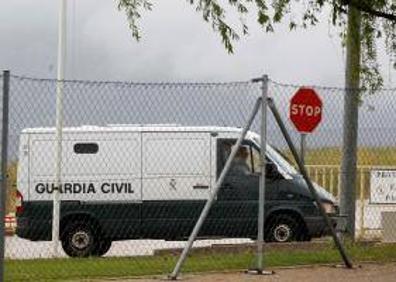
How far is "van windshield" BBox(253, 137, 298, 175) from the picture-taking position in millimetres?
15384

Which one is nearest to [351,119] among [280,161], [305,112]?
[280,161]

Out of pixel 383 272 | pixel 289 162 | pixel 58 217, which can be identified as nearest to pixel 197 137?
pixel 289 162

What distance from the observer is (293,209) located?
16312 mm

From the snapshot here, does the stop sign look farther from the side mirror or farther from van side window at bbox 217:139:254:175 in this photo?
the side mirror

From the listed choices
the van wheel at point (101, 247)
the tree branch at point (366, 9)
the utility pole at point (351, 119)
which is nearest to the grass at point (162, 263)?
the utility pole at point (351, 119)

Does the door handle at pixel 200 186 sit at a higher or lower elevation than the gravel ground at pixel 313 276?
higher

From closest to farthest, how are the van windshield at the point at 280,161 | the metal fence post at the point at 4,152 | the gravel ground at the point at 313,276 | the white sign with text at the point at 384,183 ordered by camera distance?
the metal fence post at the point at 4,152 → the gravel ground at the point at 313,276 → the white sign with text at the point at 384,183 → the van windshield at the point at 280,161

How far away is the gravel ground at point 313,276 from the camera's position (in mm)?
10617

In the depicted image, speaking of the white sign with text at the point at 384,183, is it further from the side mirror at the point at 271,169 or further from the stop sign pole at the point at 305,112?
the side mirror at the point at 271,169

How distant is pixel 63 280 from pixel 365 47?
17.1 feet

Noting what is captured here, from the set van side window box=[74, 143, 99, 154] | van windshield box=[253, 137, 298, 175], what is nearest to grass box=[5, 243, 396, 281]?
van windshield box=[253, 137, 298, 175]

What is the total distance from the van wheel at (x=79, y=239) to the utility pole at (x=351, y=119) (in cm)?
403

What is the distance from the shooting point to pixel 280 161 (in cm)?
1587

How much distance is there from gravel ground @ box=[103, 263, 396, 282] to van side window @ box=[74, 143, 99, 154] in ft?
17.5
